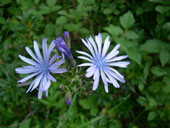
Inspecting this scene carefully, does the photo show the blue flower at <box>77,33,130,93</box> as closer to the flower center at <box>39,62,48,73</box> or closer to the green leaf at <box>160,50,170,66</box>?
the flower center at <box>39,62,48,73</box>

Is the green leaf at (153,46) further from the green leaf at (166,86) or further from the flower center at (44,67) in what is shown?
the flower center at (44,67)

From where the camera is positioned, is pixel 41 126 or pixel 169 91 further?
pixel 41 126

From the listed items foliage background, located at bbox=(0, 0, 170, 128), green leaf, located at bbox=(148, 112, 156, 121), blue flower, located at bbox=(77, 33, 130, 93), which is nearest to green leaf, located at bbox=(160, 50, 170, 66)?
foliage background, located at bbox=(0, 0, 170, 128)

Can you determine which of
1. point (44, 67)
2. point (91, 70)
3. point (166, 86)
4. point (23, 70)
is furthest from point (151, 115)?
point (23, 70)

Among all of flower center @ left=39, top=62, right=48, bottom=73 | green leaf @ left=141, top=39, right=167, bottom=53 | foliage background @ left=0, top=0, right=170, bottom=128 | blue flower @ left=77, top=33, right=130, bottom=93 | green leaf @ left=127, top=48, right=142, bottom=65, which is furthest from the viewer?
foliage background @ left=0, top=0, right=170, bottom=128

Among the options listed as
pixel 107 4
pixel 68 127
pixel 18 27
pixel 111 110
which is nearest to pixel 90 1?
pixel 107 4

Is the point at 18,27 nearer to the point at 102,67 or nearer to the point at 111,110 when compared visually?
the point at 102,67

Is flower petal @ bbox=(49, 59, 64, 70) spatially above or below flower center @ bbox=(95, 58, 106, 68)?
above

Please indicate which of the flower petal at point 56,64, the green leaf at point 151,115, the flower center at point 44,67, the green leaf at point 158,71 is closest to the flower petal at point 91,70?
the flower petal at point 56,64

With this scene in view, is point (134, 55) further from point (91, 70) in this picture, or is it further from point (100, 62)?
point (91, 70)
